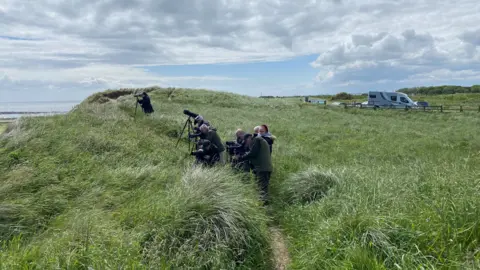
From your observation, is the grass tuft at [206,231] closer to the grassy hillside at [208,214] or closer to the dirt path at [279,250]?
the grassy hillside at [208,214]

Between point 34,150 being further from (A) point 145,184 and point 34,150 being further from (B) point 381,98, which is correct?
(B) point 381,98

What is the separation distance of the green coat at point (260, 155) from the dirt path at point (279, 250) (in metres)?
1.43

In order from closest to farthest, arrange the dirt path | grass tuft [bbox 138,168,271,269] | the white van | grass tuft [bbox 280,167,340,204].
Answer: grass tuft [bbox 138,168,271,269] < the dirt path < grass tuft [bbox 280,167,340,204] < the white van

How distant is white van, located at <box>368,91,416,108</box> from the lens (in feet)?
105

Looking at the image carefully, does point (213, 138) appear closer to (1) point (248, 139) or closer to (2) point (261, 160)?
(1) point (248, 139)

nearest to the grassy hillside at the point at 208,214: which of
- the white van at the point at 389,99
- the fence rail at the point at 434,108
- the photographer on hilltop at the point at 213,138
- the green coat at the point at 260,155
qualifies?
the green coat at the point at 260,155

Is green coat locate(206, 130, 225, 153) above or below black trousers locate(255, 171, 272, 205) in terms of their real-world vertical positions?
above

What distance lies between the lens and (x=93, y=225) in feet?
12.3

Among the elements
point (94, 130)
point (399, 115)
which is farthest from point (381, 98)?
point (94, 130)

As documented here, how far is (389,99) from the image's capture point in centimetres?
3262

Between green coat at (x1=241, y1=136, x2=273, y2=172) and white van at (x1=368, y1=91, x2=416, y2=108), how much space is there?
2937 centimetres

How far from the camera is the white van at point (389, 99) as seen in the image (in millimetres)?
31984

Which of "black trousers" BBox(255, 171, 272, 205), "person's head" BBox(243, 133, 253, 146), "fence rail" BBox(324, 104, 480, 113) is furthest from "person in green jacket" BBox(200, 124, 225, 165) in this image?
"fence rail" BBox(324, 104, 480, 113)

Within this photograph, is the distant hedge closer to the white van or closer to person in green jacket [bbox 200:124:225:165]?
the white van
